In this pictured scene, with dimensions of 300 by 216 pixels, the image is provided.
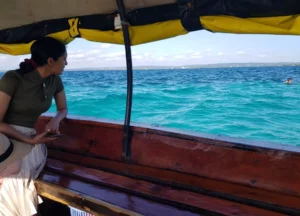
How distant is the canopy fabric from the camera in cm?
139

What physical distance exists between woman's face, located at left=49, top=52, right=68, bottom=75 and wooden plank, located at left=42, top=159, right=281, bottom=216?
0.75 m

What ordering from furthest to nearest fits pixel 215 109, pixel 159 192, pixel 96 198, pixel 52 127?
pixel 215 109 < pixel 52 127 < pixel 159 192 < pixel 96 198

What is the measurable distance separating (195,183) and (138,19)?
119 cm

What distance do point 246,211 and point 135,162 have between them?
0.96 metres

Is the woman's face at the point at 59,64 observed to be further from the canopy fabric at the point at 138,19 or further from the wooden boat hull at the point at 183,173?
the wooden boat hull at the point at 183,173

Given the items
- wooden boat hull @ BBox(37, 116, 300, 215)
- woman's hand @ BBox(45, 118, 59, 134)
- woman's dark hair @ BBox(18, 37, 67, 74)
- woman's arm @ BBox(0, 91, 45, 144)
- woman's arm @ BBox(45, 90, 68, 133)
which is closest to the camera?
wooden boat hull @ BBox(37, 116, 300, 215)

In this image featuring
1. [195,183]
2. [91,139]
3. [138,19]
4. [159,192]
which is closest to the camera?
[159,192]

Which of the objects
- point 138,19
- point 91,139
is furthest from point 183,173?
point 138,19

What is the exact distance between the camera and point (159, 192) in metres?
1.70

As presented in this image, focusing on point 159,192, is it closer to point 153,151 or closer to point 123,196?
point 123,196

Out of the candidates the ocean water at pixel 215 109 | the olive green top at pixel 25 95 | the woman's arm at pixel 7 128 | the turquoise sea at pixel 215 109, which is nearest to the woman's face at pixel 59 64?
the olive green top at pixel 25 95

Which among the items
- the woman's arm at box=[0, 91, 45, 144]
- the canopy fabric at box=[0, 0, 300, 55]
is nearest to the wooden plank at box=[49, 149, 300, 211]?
the woman's arm at box=[0, 91, 45, 144]

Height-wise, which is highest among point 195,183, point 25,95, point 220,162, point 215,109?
point 25,95

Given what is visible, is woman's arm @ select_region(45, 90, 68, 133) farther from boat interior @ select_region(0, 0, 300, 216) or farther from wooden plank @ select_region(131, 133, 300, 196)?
wooden plank @ select_region(131, 133, 300, 196)
